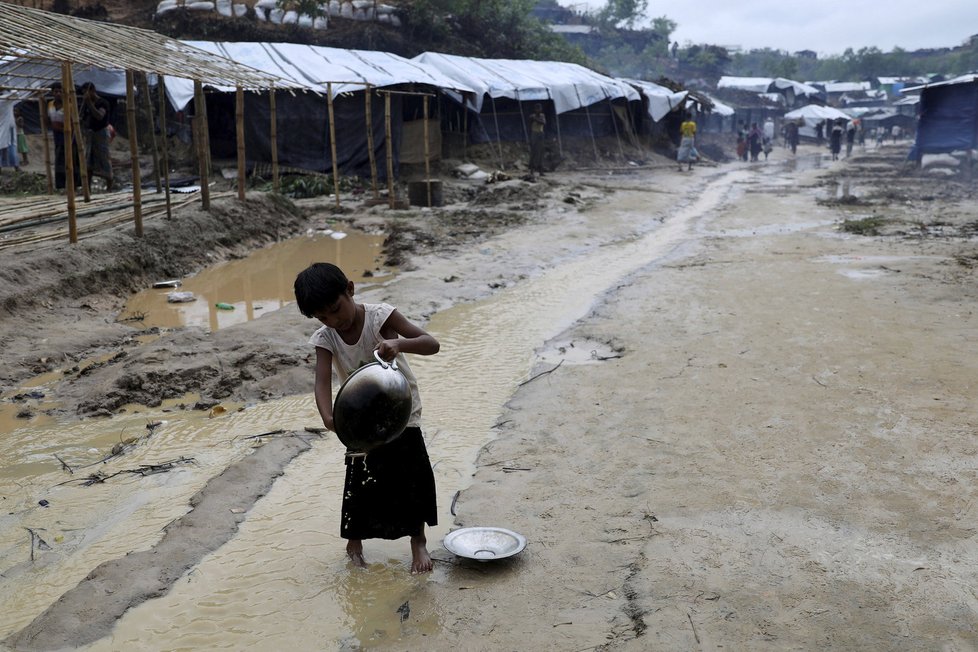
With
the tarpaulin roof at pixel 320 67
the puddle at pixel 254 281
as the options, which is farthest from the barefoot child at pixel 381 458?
the tarpaulin roof at pixel 320 67

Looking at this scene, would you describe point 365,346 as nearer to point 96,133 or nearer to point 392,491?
point 392,491

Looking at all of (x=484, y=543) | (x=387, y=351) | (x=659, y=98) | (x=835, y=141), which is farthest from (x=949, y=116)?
(x=387, y=351)

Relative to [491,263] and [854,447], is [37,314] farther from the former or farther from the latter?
[854,447]

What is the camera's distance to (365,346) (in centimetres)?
279

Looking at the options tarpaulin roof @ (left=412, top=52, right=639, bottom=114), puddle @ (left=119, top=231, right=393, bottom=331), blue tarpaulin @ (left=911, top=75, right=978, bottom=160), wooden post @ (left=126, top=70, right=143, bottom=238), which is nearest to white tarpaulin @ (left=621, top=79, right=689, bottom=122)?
tarpaulin roof @ (left=412, top=52, right=639, bottom=114)

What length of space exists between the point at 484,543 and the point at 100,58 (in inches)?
274

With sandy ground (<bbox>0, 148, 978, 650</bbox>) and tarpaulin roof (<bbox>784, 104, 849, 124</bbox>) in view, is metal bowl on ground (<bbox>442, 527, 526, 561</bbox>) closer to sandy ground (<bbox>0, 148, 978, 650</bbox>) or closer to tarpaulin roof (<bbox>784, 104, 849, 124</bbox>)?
sandy ground (<bbox>0, 148, 978, 650</bbox>)

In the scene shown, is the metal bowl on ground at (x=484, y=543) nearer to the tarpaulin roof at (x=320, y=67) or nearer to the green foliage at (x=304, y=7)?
the tarpaulin roof at (x=320, y=67)

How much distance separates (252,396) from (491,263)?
4831mm

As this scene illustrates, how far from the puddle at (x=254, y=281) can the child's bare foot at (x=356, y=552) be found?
4341 millimetres

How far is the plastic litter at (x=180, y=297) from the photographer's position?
7747 millimetres

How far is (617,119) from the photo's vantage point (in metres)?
26.6

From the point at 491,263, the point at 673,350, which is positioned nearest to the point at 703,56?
the point at 491,263

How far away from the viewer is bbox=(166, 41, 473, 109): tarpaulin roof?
52.5 ft
